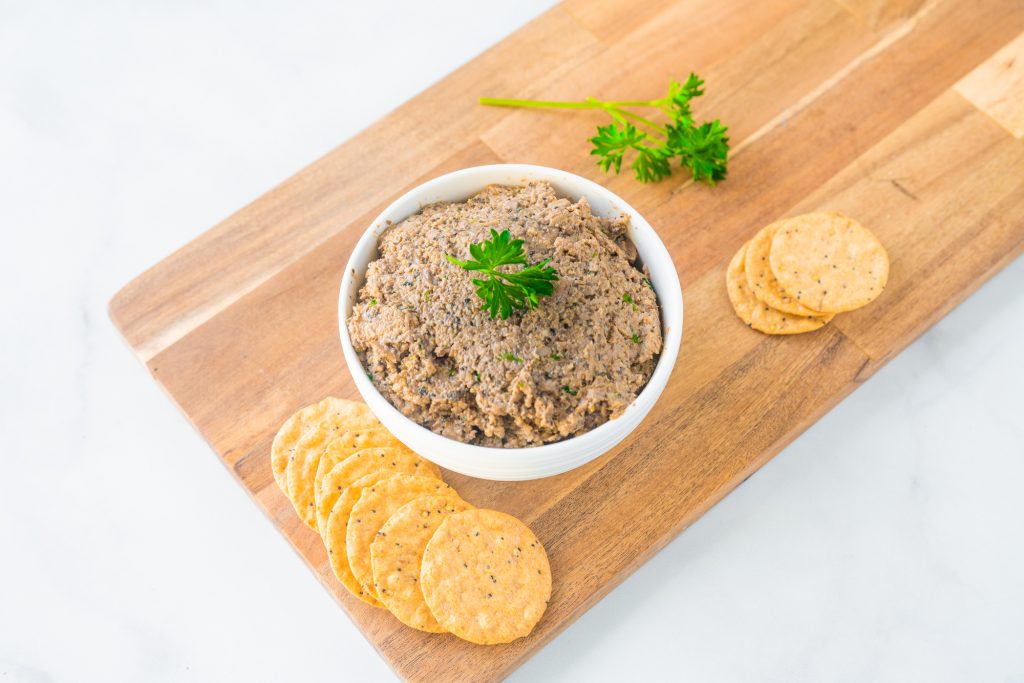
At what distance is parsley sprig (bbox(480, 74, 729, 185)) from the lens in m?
3.00

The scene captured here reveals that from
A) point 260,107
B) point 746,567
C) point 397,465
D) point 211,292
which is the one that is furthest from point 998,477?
point 260,107

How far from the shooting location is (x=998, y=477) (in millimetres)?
3113

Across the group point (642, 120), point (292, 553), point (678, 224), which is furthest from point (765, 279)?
point (292, 553)

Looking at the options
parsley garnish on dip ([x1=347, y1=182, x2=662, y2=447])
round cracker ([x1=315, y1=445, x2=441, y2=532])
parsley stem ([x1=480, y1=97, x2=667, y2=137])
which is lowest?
round cracker ([x1=315, y1=445, x2=441, y2=532])

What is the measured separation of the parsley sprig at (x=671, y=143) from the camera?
3.00 m

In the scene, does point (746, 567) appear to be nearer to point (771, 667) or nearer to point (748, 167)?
point (771, 667)

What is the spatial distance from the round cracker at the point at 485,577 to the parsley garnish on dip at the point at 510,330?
1.46 ft

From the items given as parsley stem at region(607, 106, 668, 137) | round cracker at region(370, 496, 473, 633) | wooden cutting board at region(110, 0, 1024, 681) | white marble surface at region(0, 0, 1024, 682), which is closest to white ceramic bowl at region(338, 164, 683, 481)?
round cracker at region(370, 496, 473, 633)

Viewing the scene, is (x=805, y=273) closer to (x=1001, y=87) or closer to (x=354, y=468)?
(x=1001, y=87)

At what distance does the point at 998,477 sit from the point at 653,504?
123 cm

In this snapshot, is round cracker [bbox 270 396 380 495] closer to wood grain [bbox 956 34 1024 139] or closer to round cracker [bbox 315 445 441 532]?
round cracker [bbox 315 445 441 532]

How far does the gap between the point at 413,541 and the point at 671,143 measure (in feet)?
4.80

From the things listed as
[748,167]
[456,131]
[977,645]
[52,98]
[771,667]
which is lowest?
[977,645]

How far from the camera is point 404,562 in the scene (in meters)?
2.52
